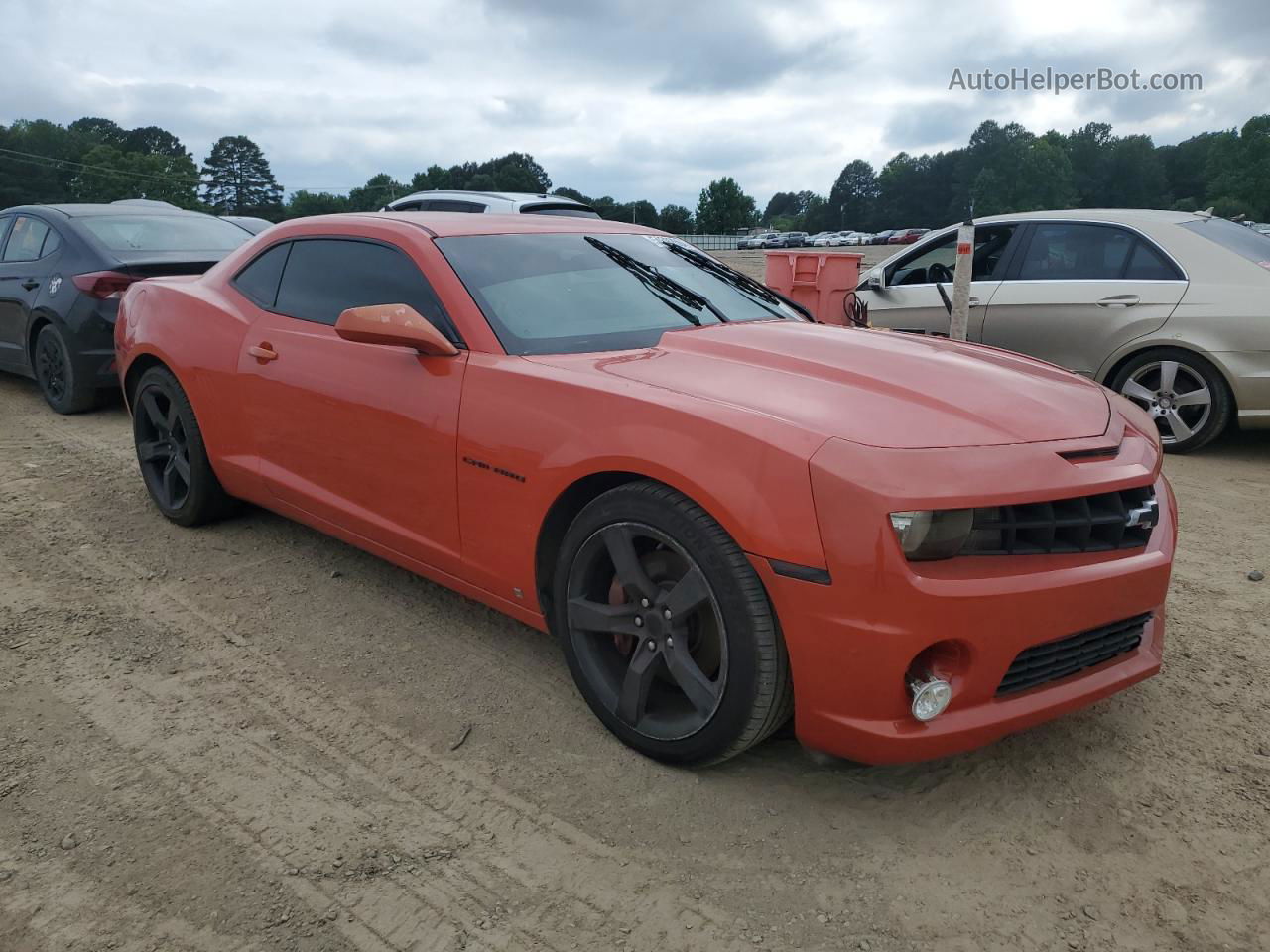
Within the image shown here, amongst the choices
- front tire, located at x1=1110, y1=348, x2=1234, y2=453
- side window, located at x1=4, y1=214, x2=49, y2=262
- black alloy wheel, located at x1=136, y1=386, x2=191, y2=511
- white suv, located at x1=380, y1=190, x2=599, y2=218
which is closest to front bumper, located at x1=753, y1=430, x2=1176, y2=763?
black alloy wheel, located at x1=136, y1=386, x2=191, y2=511

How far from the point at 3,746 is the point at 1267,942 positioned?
3.18 m

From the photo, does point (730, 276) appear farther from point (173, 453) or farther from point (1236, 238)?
point (1236, 238)

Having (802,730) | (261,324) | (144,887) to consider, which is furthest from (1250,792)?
(261,324)

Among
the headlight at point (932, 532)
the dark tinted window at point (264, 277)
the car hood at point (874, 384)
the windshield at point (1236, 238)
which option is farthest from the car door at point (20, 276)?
the windshield at point (1236, 238)

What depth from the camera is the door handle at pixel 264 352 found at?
3.74m

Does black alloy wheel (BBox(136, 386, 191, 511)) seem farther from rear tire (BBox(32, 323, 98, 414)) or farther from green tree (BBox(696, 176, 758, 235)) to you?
green tree (BBox(696, 176, 758, 235))

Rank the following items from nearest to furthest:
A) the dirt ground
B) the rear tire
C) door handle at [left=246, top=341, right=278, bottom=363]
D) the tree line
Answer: the dirt ground → door handle at [left=246, top=341, right=278, bottom=363] → the rear tire → the tree line

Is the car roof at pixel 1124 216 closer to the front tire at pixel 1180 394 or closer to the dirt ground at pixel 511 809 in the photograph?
the front tire at pixel 1180 394

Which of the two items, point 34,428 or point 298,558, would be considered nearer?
point 298,558

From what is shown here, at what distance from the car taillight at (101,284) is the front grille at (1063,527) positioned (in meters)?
6.36

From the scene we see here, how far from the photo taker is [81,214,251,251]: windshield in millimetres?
7008

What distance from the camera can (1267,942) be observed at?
2.01 metres

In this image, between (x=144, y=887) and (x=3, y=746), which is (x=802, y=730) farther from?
(x=3, y=746)

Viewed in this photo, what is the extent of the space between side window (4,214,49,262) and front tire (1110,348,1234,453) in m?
7.80
